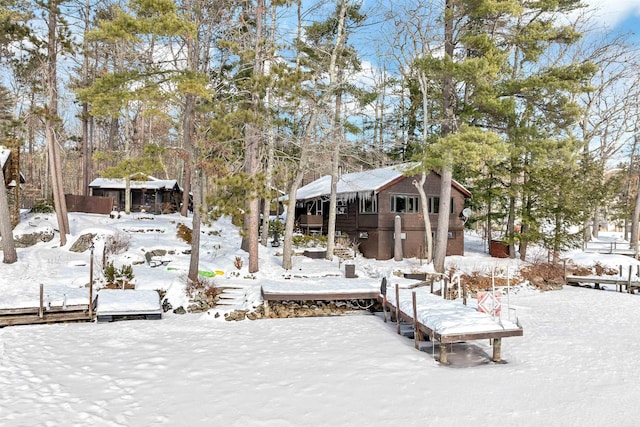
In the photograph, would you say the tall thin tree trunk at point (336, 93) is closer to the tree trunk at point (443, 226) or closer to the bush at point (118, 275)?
the tree trunk at point (443, 226)

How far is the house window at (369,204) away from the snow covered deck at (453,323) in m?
11.3

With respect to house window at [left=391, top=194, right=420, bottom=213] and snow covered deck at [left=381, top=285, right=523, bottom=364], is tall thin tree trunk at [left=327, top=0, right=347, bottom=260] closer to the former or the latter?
house window at [left=391, top=194, right=420, bottom=213]

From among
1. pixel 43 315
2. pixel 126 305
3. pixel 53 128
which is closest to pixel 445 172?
pixel 126 305

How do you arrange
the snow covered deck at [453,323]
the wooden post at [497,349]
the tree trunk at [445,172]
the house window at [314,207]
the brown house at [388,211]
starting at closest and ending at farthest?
the snow covered deck at [453,323], the wooden post at [497,349], the tree trunk at [445,172], the brown house at [388,211], the house window at [314,207]

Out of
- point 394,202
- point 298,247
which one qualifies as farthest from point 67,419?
point 394,202

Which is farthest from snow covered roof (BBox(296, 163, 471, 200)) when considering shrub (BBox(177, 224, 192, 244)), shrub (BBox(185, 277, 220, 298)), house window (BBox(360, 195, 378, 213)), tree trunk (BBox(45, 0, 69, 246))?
tree trunk (BBox(45, 0, 69, 246))

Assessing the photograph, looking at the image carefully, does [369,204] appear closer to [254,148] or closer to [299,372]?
[254,148]

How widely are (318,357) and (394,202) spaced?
14794 mm

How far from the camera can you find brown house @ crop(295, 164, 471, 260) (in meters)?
22.2

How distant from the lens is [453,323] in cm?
890

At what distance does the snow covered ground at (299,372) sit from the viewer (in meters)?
6.09

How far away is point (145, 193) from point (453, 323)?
33518mm

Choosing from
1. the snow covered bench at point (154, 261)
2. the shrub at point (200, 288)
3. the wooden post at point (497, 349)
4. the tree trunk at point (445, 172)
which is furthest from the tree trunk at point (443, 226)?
the snow covered bench at point (154, 261)

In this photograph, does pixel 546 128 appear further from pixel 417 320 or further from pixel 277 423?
pixel 277 423
